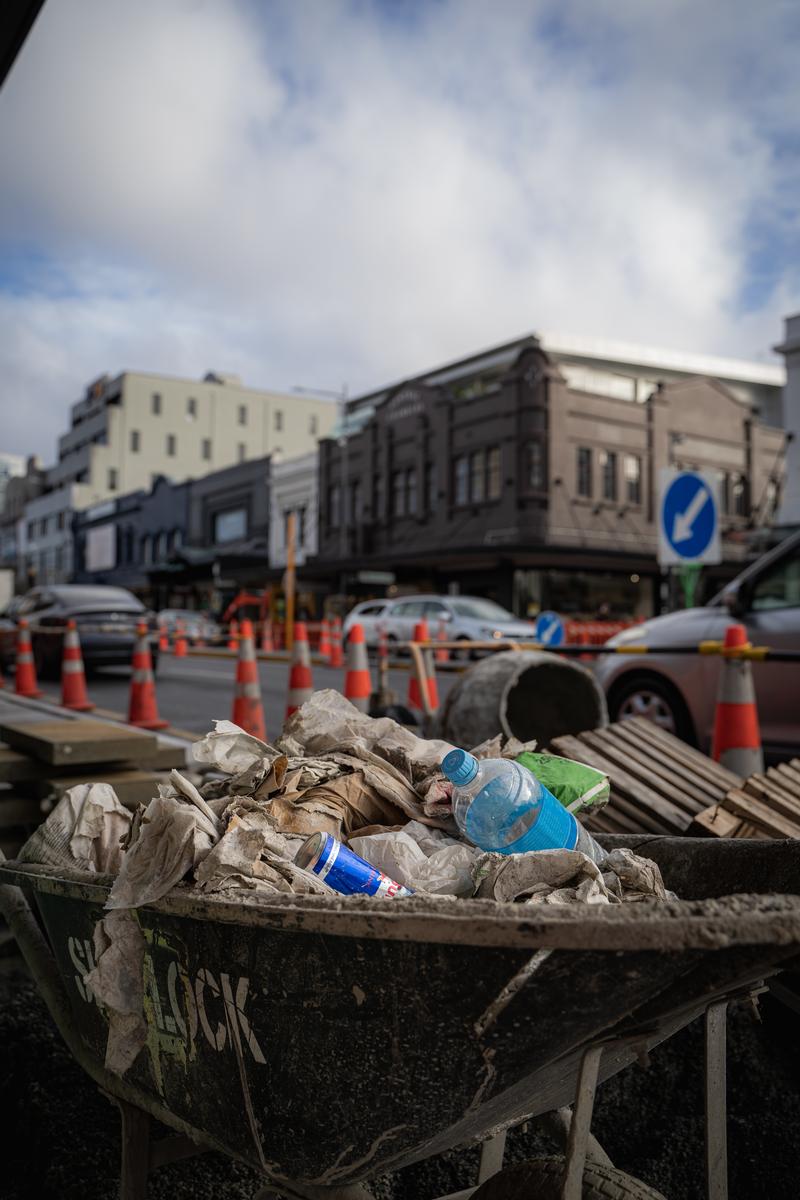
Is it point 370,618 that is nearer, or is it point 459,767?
point 459,767

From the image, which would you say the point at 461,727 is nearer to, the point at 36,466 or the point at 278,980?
the point at 278,980

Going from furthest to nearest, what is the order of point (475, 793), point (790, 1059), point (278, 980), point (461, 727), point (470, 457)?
1. point (470, 457)
2. point (461, 727)
3. point (790, 1059)
4. point (475, 793)
5. point (278, 980)

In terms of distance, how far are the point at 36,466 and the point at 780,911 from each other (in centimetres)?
10360

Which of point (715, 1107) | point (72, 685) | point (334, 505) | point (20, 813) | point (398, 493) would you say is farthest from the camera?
point (334, 505)

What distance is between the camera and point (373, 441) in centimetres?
3994

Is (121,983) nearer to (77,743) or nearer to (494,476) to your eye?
(77,743)

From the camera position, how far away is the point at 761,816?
2973 mm

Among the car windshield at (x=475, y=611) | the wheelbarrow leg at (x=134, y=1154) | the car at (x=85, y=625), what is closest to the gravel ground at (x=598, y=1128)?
the wheelbarrow leg at (x=134, y=1154)

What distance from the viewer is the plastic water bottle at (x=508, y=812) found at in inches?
76.9

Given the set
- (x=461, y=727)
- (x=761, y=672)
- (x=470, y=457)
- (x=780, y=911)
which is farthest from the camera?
(x=470, y=457)

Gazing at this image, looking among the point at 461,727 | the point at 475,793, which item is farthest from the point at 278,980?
the point at 461,727

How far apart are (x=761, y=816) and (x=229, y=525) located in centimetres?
4979

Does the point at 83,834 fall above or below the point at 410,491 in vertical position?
below

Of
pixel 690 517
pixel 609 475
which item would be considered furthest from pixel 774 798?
pixel 609 475
